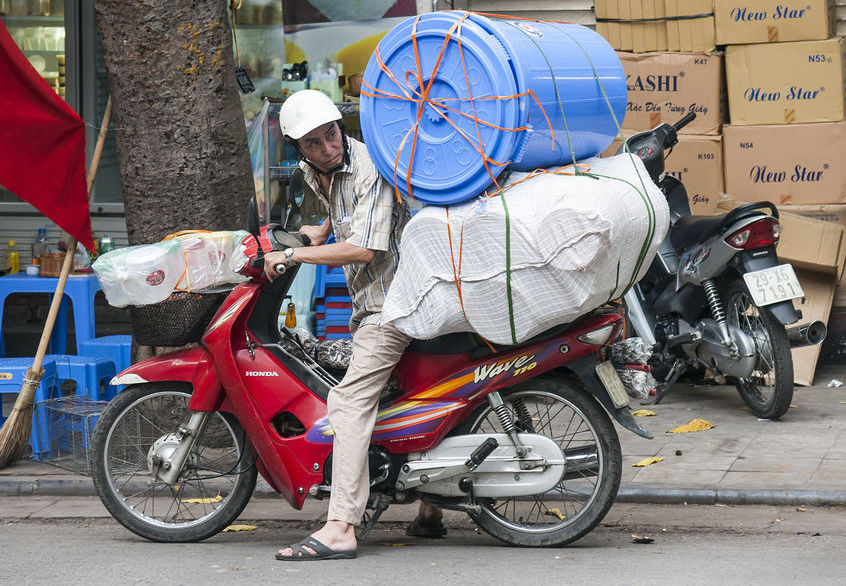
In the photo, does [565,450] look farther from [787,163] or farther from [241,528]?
[787,163]

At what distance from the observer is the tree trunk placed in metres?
6.44

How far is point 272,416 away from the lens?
491cm

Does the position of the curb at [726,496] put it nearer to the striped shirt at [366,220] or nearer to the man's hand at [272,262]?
the striped shirt at [366,220]

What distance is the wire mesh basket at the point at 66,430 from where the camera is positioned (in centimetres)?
641

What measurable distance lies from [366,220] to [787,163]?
4.47 m

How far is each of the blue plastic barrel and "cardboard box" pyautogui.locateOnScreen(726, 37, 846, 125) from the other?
3804 millimetres

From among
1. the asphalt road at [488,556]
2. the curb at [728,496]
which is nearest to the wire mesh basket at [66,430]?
the asphalt road at [488,556]

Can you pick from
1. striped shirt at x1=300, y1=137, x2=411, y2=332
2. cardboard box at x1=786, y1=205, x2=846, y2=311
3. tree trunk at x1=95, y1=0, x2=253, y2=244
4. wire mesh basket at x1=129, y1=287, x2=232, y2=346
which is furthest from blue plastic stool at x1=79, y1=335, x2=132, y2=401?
cardboard box at x1=786, y1=205, x2=846, y2=311

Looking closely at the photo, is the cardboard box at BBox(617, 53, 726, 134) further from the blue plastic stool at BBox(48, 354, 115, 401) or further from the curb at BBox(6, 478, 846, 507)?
the blue plastic stool at BBox(48, 354, 115, 401)

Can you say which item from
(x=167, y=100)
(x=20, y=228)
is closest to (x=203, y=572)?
(x=167, y=100)

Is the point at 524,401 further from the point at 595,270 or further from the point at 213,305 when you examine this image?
the point at 213,305

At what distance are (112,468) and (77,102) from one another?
5052 millimetres

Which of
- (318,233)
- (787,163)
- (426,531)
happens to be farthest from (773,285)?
(318,233)

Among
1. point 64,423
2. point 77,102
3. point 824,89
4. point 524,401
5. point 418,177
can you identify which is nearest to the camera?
point 418,177
